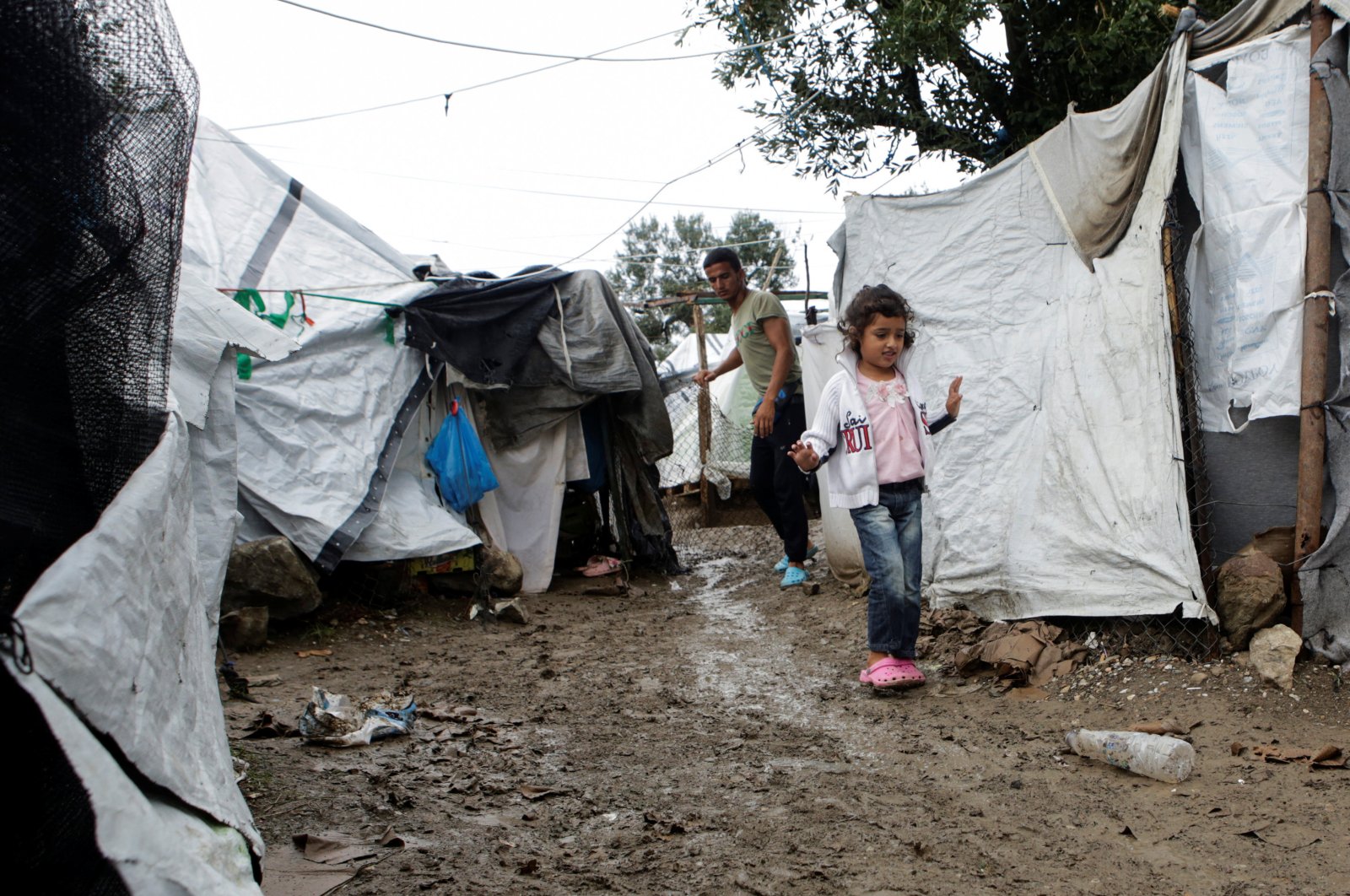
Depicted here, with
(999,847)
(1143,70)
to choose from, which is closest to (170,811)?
(999,847)

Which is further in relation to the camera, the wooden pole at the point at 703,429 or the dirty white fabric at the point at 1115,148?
the wooden pole at the point at 703,429

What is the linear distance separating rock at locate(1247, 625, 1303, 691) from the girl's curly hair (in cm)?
175

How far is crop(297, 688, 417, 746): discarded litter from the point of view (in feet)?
11.7

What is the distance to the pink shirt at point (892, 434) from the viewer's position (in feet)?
13.9

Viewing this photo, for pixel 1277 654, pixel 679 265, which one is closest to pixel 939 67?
pixel 1277 654

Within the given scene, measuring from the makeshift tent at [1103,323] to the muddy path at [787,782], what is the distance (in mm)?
503

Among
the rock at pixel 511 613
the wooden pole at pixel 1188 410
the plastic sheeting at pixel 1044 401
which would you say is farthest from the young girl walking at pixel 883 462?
the rock at pixel 511 613

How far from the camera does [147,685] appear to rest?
1.63 metres

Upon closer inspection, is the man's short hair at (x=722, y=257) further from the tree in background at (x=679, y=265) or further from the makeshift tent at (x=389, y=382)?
the tree in background at (x=679, y=265)

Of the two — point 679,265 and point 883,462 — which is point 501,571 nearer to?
point 883,462

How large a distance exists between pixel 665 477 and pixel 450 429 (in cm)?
593

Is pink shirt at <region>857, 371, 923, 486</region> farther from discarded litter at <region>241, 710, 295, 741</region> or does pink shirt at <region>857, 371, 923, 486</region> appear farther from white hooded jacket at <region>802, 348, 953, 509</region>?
discarded litter at <region>241, 710, 295, 741</region>

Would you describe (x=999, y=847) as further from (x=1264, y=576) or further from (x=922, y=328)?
(x=922, y=328)

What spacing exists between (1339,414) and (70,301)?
3872 mm
